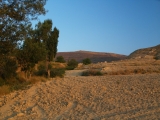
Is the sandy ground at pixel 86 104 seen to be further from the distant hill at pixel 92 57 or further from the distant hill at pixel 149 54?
the distant hill at pixel 92 57

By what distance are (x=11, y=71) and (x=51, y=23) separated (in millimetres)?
6044

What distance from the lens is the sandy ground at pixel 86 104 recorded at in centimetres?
832

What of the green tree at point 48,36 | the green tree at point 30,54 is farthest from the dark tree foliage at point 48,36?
the green tree at point 30,54

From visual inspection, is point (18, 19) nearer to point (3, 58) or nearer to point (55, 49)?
point (3, 58)

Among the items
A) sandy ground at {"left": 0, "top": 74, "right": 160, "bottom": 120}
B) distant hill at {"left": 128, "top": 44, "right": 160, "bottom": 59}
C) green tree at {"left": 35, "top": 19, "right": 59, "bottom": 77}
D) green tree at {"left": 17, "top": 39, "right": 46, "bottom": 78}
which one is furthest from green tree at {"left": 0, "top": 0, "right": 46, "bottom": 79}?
distant hill at {"left": 128, "top": 44, "right": 160, "bottom": 59}

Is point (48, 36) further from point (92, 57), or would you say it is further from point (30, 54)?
point (92, 57)

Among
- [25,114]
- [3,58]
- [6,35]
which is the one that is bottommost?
[25,114]

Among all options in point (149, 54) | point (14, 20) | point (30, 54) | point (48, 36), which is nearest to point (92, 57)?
point (149, 54)

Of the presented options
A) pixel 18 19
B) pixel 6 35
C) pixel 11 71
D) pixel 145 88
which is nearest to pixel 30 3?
pixel 18 19

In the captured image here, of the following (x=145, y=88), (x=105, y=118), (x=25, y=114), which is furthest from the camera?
(x=145, y=88)

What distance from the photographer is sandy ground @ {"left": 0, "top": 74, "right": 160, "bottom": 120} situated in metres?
8.32

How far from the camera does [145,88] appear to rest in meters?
12.1

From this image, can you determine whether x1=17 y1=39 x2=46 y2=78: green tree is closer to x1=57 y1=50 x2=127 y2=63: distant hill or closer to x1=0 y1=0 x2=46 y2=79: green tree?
x1=0 y1=0 x2=46 y2=79: green tree

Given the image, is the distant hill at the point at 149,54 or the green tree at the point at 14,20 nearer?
the green tree at the point at 14,20
